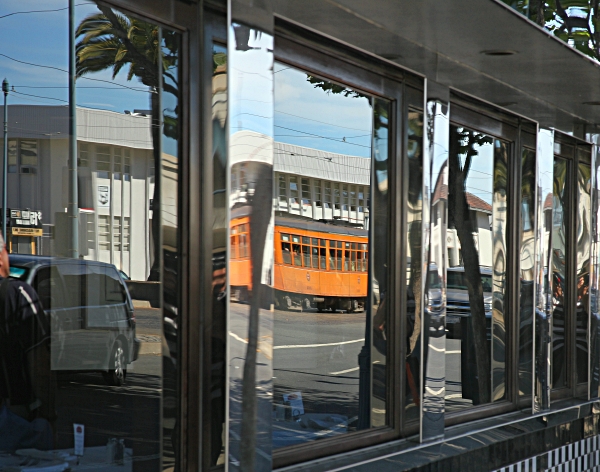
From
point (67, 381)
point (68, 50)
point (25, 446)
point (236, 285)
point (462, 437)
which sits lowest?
point (462, 437)

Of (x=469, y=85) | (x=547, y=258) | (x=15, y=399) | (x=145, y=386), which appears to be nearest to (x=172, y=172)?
(x=145, y=386)

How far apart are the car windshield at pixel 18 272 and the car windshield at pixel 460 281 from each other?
219 cm

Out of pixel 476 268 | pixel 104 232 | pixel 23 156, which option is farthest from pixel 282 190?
pixel 476 268

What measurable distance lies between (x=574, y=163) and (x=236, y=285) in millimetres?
3225

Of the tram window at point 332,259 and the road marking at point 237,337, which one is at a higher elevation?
the tram window at point 332,259

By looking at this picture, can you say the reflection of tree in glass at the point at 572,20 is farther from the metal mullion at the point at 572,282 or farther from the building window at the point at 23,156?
the building window at the point at 23,156

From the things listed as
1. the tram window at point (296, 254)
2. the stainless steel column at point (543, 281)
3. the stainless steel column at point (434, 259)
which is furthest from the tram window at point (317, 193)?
the stainless steel column at point (543, 281)

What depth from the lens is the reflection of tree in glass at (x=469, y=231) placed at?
399cm

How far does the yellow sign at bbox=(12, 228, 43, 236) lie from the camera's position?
2272mm

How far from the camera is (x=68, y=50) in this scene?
7.97 ft

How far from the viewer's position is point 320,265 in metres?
3.37

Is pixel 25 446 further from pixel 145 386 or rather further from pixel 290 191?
pixel 290 191

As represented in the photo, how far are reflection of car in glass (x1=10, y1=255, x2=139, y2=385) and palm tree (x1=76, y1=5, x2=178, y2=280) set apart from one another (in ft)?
0.78

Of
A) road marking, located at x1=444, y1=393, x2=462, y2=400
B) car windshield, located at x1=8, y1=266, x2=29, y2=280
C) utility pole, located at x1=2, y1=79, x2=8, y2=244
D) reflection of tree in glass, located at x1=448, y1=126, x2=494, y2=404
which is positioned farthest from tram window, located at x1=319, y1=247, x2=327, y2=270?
utility pole, located at x1=2, y1=79, x2=8, y2=244
